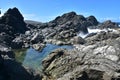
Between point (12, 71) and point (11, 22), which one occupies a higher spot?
point (11, 22)

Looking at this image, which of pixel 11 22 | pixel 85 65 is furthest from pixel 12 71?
pixel 11 22

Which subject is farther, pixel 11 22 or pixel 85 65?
pixel 11 22

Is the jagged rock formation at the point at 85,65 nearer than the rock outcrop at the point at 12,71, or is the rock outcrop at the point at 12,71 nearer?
the rock outcrop at the point at 12,71

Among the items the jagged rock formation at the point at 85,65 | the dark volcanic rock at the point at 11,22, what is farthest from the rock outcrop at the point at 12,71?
the dark volcanic rock at the point at 11,22

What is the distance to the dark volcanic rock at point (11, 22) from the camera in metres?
125

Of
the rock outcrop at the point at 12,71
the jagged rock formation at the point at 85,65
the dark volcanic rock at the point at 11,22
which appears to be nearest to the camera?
the rock outcrop at the point at 12,71

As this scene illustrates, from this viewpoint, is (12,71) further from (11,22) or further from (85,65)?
(11,22)

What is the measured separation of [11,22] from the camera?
13762 cm

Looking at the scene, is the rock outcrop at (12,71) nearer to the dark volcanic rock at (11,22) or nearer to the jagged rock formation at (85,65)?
the jagged rock formation at (85,65)

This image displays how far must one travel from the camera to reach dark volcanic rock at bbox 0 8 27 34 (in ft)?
411

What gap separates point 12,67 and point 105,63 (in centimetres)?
1673

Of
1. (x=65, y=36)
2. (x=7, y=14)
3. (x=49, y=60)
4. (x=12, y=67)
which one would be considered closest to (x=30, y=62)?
(x=49, y=60)

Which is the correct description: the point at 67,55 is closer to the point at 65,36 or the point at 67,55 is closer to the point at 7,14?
the point at 65,36

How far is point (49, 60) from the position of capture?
59.7 m
